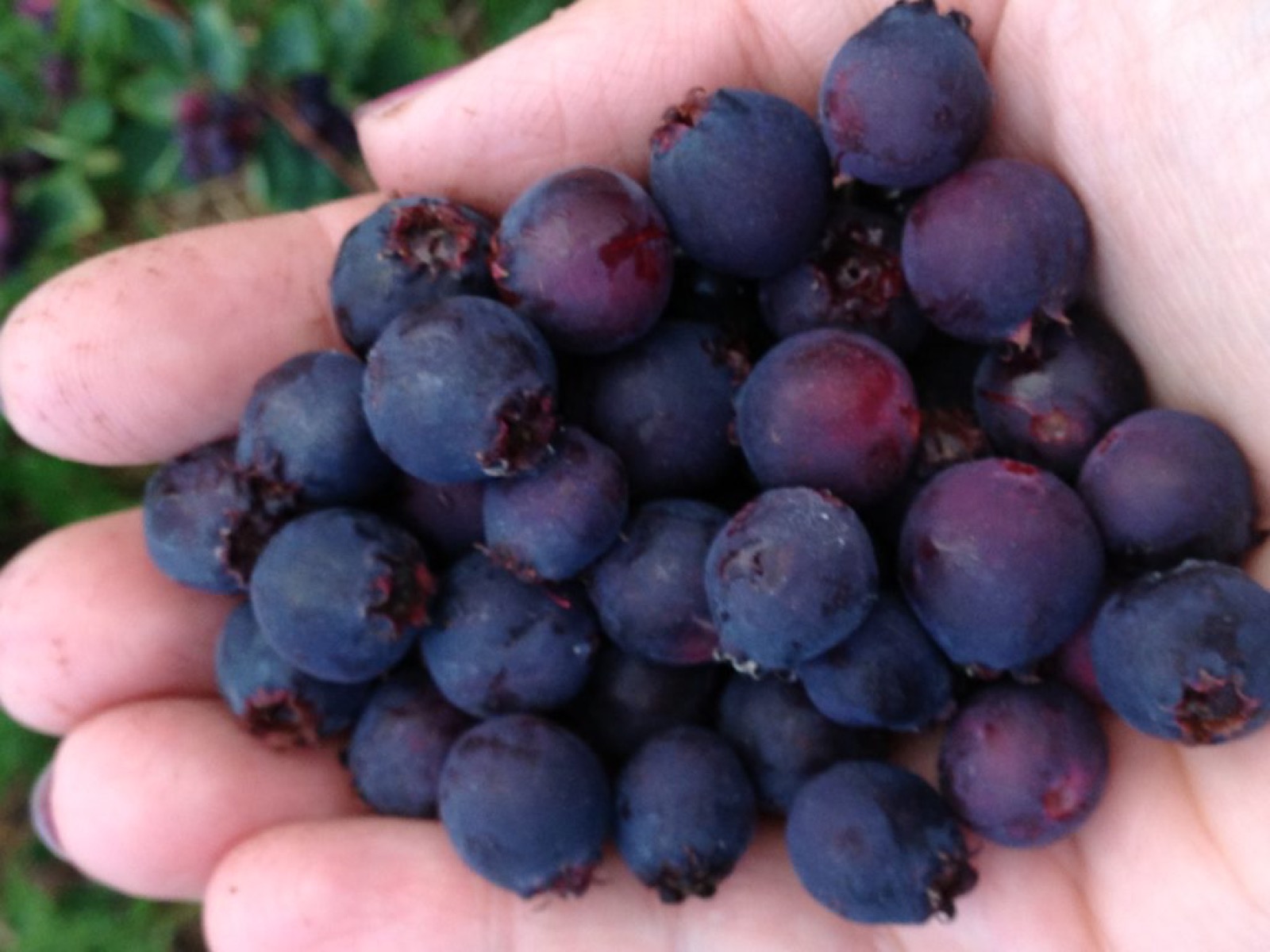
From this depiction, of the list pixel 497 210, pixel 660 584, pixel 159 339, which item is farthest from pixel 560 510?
pixel 159 339

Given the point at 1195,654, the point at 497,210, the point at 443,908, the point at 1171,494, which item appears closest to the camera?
the point at 1195,654

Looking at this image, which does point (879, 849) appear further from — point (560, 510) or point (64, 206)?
point (64, 206)

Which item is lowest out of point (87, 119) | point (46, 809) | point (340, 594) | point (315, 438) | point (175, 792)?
point (46, 809)

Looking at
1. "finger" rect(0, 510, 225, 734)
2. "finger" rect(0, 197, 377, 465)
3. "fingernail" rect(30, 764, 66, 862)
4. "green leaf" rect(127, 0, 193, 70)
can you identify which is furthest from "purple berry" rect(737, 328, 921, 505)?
"green leaf" rect(127, 0, 193, 70)

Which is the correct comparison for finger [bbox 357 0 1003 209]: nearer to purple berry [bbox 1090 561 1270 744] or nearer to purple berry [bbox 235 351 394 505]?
purple berry [bbox 235 351 394 505]

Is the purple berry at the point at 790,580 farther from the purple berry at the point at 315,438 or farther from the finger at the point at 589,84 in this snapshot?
the finger at the point at 589,84

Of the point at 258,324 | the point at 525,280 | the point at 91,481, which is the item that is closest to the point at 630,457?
the point at 525,280
